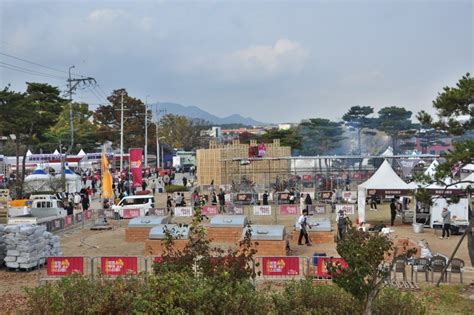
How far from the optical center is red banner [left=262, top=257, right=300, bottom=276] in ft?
45.3

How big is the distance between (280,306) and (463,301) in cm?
589

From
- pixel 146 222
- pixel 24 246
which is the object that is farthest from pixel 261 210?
pixel 24 246

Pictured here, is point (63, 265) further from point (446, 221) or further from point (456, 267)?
point (446, 221)

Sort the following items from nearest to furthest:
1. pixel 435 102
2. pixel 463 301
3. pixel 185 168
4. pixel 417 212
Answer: pixel 463 301
pixel 435 102
pixel 417 212
pixel 185 168

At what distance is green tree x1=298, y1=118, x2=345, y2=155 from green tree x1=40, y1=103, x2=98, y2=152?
33.9m

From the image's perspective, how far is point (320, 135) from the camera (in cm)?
8275

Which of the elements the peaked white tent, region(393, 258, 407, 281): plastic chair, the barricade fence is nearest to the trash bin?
the peaked white tent

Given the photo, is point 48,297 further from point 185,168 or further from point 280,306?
point 185,168

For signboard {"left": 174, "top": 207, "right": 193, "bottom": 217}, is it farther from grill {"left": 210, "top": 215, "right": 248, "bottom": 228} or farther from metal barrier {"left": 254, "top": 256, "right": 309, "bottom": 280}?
metal barrier {"left": 254, "top": 256, "right": 309, "bottom": 280}

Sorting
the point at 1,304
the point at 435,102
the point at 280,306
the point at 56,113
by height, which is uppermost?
the point at 56,113

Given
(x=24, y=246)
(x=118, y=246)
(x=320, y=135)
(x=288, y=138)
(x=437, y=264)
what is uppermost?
(x=320, y=135)

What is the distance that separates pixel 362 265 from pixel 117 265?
759 cm

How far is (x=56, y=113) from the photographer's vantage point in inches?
1804

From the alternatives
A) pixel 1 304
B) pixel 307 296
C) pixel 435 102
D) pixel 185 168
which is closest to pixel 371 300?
pixel 307 296
